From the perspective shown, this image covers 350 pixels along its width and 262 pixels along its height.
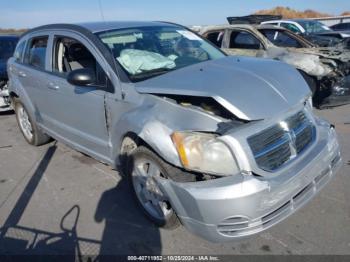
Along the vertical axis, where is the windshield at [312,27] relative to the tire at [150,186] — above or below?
below

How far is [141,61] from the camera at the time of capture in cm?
370

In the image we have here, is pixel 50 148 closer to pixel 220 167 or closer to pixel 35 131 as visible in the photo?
pixel 35 131

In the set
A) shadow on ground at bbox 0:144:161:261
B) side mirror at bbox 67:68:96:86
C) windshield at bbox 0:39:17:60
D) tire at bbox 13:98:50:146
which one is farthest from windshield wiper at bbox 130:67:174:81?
windshield at bbox 0:39:17:60

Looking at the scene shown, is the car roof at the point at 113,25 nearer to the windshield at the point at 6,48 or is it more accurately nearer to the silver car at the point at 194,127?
the silver car at the point at 194,127

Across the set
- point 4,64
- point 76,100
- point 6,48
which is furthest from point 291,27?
point 76,100

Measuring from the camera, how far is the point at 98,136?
3898 millimetres

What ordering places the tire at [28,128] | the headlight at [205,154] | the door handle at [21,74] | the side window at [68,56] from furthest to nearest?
the tire at [28,128], the door handle at [21,74], the side window at [68,56], the headlight at [205,154]

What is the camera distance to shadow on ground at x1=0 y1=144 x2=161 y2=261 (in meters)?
3.07

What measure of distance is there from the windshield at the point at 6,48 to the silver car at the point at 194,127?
15.9 ft

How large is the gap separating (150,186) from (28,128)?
3402mm

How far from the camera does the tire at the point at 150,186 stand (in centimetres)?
305

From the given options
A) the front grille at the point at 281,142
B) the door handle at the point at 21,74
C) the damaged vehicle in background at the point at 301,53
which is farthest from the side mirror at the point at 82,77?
the damaged vehicle in background at the point at 301,53

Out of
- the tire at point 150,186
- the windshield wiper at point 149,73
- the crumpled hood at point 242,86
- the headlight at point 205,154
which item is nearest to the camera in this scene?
the headlight at point 205,154

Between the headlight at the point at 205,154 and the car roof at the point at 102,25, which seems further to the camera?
the car roof at the point at 102,25
